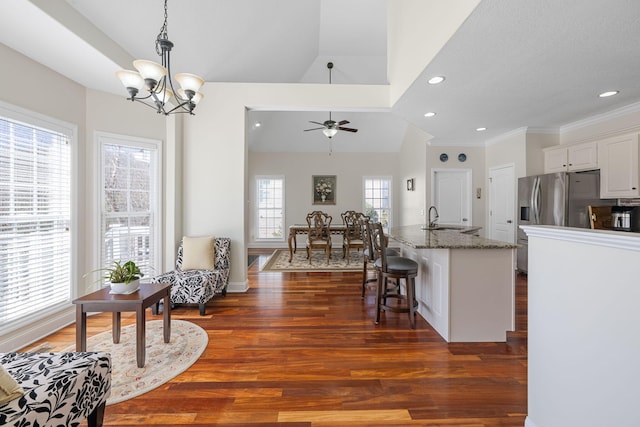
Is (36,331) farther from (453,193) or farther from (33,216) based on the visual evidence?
(453,193)

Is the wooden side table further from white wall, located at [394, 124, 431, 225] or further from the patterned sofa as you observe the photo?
white wall, located at [394, 124, 431, 225]

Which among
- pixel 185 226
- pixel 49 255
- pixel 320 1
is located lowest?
pixel 49 255

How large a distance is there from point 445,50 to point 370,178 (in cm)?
572

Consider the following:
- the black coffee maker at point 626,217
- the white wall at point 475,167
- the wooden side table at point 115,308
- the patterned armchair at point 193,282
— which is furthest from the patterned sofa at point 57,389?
the white wall at point 475,167

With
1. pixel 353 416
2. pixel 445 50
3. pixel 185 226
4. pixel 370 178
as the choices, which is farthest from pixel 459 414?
pixel 370 178

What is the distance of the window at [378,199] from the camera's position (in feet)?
25.8

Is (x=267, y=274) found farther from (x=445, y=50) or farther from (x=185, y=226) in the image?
(x=445, y=50)

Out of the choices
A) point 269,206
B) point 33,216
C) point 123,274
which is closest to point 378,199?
point 269,206

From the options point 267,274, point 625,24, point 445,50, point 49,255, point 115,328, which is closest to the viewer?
point 625,24

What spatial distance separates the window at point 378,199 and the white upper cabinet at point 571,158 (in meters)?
3.87

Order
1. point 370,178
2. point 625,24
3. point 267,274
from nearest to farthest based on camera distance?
1. point 625,24
2. point 267,274
3. point 370,178

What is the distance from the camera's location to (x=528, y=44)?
2.04m

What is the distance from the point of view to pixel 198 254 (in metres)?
3.45

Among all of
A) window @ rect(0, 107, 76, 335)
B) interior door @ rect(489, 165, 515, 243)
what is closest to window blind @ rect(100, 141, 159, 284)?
window @ rect(0, 107, 76, 335)
